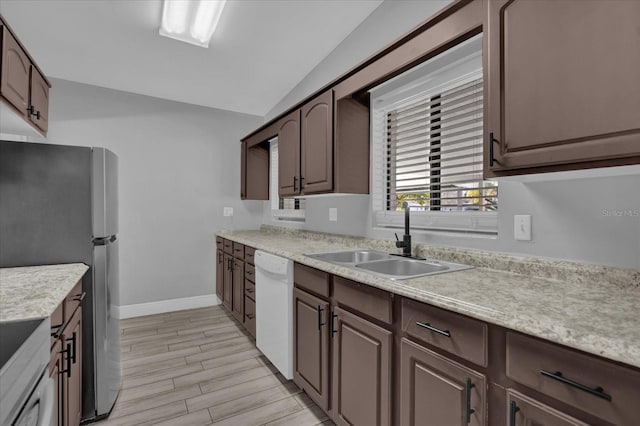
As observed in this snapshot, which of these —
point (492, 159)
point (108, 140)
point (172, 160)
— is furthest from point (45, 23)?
point (492, 159)

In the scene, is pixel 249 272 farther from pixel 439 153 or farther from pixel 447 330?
pixel 447 330

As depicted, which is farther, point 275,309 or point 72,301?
point 275,309

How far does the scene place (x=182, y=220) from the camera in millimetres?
3920

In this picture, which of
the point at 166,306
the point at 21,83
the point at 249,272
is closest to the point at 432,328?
the point at 249,272

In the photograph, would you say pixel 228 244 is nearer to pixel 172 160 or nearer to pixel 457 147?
pixel 172 160

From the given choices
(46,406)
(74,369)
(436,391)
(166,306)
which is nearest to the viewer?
(46,406)

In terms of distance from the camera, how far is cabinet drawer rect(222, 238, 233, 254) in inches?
134

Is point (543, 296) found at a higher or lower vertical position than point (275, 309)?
higher

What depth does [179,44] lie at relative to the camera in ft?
8.67

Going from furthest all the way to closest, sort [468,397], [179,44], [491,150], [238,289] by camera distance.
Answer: [238,289]
[179,44]
[491,150]
[468,397]

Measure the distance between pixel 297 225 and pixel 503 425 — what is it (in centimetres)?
281

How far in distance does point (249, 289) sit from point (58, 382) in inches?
62.6

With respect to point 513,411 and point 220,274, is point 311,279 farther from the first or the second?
point 220,274

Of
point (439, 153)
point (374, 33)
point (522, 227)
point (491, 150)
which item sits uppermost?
point (374, 33)
